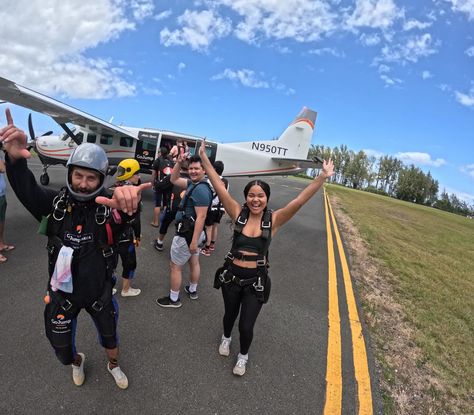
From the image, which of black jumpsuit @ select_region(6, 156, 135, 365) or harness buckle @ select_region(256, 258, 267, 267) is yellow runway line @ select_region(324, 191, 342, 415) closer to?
harness buckle @ select_region(256, 258, 267, 267)

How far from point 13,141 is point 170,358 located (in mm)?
2353

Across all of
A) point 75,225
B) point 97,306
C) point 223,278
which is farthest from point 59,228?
point 223,278

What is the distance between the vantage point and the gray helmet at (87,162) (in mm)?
1965

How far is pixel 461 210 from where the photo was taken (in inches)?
2881

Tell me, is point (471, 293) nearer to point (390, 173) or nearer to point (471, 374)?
point (471, 374)

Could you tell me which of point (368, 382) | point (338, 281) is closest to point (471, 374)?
point (368, 382)

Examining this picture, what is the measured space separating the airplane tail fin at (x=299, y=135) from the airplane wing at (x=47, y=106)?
860 cm

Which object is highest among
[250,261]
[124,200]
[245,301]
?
[124,200]

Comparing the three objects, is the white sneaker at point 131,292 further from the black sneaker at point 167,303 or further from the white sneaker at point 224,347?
the white sneaker at point 224,347

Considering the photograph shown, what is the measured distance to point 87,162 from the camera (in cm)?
197

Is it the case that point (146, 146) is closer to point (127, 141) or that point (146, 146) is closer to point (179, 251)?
point (127, 141)

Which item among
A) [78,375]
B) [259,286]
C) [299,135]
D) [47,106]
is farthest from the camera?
[299,135]

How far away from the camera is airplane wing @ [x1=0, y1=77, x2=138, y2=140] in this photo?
7.51 metres

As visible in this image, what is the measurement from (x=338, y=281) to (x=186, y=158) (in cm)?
383
